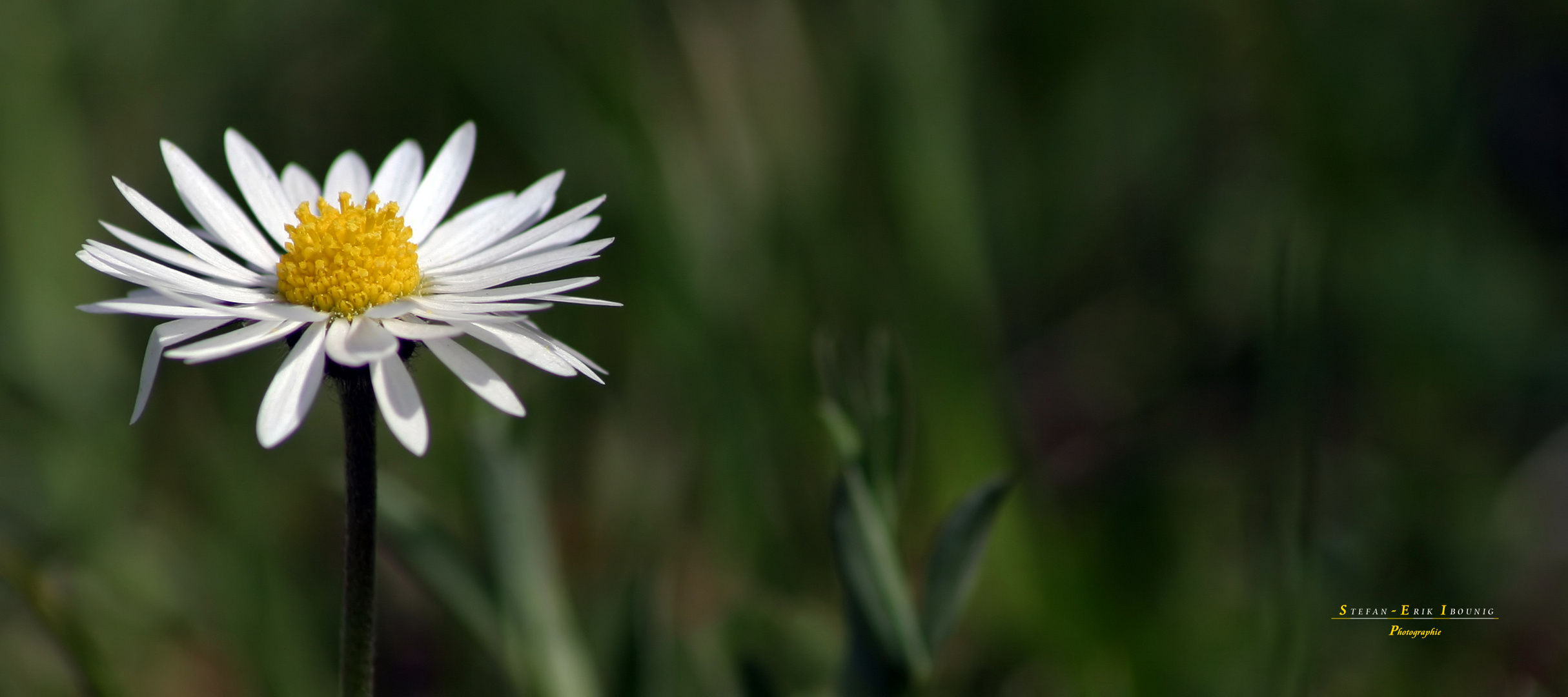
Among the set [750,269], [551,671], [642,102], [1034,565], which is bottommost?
[1034,565]

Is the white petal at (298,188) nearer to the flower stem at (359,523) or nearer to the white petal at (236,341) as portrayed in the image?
the white petal at (236,341)

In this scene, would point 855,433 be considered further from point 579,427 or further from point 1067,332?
point 1067,332

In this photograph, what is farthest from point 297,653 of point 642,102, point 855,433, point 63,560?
point 642,102

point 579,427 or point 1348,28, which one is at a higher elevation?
point 1348,28

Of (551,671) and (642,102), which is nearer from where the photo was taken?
(551,671)

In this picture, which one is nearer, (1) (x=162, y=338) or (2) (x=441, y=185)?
(1) (x=162, y=338)

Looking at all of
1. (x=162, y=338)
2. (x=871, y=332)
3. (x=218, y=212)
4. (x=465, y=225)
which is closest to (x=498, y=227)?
(x=465, y=225)

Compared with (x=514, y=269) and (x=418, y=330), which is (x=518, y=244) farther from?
(x=418, y=330)
